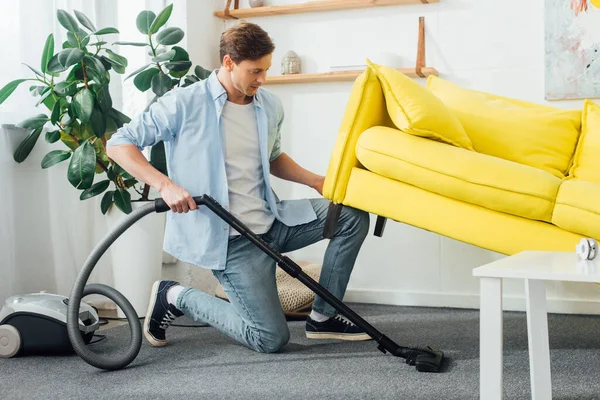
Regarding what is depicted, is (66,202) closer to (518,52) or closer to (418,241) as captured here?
(418,241)

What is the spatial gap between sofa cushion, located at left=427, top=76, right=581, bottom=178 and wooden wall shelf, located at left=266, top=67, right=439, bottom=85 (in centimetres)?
44

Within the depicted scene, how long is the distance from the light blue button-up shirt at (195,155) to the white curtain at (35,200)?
2.88ft

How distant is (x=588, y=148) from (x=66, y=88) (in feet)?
6.86

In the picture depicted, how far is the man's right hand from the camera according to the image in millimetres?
2322

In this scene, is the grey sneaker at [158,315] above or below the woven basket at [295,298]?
above

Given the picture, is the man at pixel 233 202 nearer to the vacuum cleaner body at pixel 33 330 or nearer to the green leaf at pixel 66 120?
the vacuum cleaner body at pixel 33 330

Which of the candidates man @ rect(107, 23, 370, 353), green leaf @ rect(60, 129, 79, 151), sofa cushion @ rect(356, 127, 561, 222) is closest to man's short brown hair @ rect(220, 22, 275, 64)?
man @ rect(107, 23, 370, 353)

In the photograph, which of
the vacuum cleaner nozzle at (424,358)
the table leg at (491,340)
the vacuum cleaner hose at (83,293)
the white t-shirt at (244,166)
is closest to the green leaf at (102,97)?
the white t-shirt at (244,166)

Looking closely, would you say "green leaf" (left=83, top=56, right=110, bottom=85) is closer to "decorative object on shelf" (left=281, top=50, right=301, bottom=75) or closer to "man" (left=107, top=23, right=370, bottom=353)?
"man" (left=107, top=23, right=370, bottom=353)

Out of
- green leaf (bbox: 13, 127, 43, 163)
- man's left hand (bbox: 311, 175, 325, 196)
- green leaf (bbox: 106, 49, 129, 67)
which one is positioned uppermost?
green leaf (bbox: 106, 49, 129, 67)

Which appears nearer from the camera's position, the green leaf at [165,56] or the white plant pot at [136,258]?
the green leaf at [165,56]

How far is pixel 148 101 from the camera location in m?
3.52

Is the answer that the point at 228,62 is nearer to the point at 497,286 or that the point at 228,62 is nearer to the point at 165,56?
the point at 165,56

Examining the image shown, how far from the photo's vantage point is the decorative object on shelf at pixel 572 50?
10.9 ft
